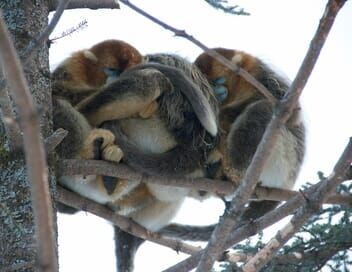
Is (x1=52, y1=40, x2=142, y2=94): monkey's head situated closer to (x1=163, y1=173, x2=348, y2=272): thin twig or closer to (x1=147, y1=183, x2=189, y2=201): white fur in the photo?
(x1=147, y1=183, x2=189, y2=201): white fur

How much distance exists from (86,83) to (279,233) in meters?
2.44

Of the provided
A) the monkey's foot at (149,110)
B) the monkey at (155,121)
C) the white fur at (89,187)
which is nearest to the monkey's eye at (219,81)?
the monkey at (155,121)

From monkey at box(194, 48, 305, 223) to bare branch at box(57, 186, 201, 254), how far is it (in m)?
0.53

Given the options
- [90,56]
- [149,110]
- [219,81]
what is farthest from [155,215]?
[90,56]

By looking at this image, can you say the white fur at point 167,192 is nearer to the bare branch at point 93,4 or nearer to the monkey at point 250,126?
the monkey at point 250,126

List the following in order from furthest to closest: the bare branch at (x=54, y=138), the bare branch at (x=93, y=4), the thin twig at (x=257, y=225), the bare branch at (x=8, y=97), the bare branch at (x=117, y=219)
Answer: the bare branch at (x=93, y=4) → the bare branch at (x=117, y=219) → the thin twig at (x=257, y=225) → the bare branch at (x=54, y=138) → the bare branch at (x=8, y=97)

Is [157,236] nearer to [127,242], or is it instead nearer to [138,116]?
[127,242]

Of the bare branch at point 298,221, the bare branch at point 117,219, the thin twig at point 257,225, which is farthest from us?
the bare branch at point 117,219

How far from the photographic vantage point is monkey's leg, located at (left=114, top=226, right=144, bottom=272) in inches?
216

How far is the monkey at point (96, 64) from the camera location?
18.0ft

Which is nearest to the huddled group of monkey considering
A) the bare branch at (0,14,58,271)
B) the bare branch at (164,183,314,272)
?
the bare branch at (164,183,314,272)

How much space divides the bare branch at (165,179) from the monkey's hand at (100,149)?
0.06 m

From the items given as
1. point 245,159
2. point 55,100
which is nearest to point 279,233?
point 245,159

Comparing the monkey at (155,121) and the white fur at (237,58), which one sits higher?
the white fur at (237,58)
